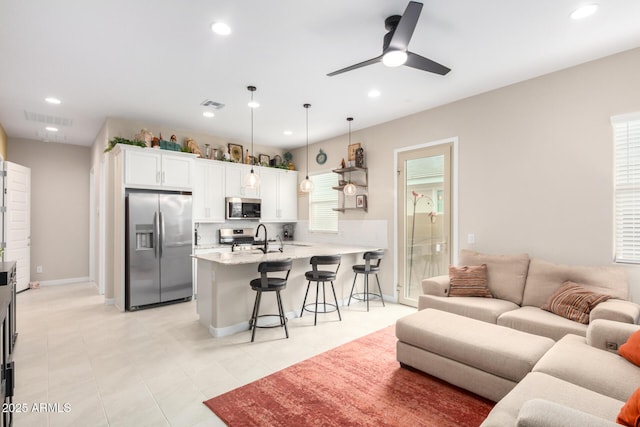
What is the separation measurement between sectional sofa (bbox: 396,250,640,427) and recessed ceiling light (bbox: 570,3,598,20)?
219cm

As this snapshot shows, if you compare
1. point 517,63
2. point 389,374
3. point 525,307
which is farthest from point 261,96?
point 525,307

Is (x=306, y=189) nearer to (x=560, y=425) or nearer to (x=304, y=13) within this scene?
(x=304, y=13)

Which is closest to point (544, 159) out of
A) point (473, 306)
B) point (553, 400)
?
point (473, 306)

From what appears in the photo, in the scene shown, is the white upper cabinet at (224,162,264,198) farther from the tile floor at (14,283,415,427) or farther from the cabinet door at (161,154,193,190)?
the tile floor at (14,283,415,427)

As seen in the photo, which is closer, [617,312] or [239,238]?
[617,312]

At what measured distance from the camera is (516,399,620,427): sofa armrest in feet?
3.76

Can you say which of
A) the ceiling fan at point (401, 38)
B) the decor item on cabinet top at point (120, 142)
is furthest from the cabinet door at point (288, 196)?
the ceiling fan at point (401, 38)

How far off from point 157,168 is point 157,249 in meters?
1.22

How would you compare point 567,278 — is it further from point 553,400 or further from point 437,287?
point 553,400

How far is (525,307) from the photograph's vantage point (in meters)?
3.27

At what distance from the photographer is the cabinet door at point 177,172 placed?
5020mm

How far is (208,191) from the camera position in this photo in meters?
5.81

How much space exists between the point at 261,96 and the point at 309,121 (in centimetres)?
119

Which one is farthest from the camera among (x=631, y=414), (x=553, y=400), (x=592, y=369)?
(x=592, y=369)
